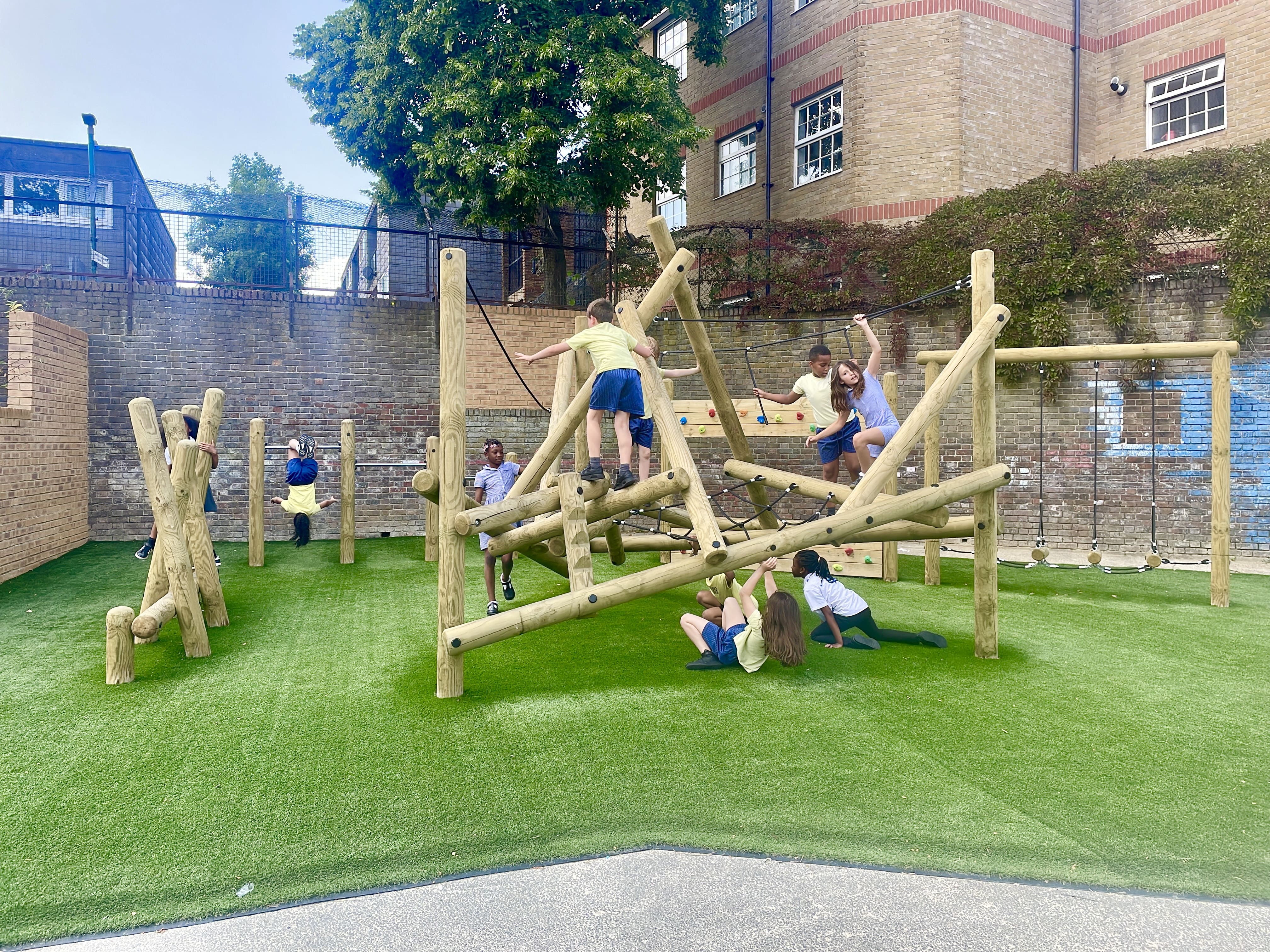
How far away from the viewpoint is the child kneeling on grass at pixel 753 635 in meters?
5.97

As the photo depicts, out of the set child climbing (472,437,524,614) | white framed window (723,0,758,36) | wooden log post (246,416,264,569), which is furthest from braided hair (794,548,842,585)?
white framed window (723,0,758,36)

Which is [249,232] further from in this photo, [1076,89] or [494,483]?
[1076,89]

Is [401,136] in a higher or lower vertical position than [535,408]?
higher

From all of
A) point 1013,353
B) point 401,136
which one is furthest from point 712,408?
point 401,136

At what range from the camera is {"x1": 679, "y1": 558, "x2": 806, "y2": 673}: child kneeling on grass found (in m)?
5.97

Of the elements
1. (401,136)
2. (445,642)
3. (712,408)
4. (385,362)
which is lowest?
(445,642)

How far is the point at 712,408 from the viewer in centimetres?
1047

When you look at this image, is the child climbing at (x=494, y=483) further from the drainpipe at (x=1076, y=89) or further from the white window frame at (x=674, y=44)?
the white window frame at (x=674, y=44)

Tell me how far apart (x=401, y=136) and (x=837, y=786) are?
1440 cm

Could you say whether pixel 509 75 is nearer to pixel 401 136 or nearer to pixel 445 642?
pixel 401 136

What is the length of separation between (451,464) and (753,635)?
97.8 inches

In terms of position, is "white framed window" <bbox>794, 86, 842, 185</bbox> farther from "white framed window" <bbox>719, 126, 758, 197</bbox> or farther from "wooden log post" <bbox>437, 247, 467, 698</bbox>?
"wooden log post" <bbox>437, 247, 467, 698</bbox>

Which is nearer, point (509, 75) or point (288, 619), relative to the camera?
point (288, 619)

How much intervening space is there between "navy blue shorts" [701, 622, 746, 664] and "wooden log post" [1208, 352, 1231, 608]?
18.3ft
